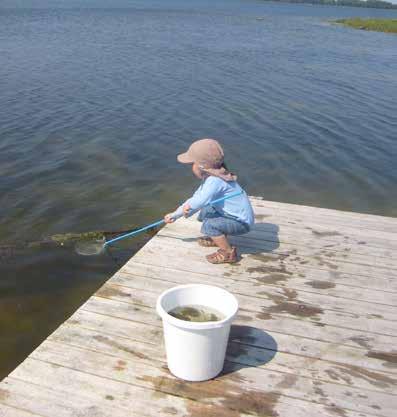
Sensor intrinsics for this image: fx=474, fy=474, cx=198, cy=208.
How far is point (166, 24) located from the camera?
3412 centimetres

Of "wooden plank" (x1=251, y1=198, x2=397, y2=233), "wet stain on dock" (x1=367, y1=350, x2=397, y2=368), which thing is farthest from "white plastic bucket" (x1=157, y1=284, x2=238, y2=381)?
"wooden plank" (x1=251, y1=198, x2=397, y2=233)

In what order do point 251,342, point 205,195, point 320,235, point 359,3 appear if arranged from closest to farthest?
point 251,342, point 205,195, point 320,235, point 359,3

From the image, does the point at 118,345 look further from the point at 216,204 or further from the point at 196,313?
the point at 216,204

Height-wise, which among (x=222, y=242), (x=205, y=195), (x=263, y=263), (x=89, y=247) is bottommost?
(x=89, y=247)

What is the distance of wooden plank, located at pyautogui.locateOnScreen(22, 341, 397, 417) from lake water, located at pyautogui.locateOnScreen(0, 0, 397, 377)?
170cm

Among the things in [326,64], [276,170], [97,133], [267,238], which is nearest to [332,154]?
[276,170]

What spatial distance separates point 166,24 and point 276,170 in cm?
2739

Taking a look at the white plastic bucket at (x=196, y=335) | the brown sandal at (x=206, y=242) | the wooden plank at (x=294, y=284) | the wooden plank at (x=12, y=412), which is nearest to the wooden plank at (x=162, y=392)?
the white plastic bucket at (x=196, y=335)

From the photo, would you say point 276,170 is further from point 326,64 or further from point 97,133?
point 326,64

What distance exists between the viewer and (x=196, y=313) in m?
3.21

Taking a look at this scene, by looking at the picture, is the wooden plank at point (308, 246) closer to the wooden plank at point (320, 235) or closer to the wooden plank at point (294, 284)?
the wooden plank at point (320, 235)

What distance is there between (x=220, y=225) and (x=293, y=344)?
1.45 meters

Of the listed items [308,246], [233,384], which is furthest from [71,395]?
[308,246]

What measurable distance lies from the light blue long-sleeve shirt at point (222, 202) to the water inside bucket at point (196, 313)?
4.22 feet
